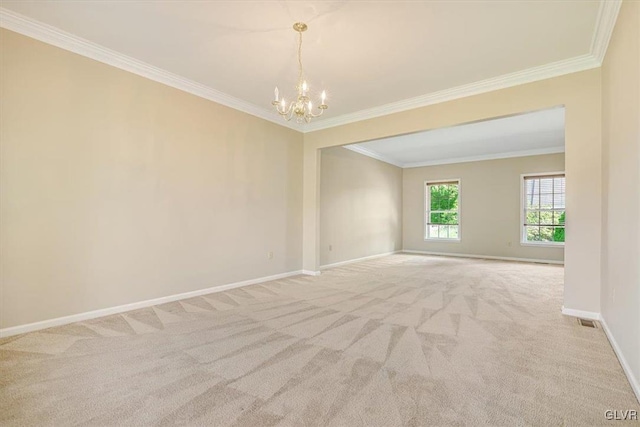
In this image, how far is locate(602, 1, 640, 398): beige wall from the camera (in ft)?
6.13

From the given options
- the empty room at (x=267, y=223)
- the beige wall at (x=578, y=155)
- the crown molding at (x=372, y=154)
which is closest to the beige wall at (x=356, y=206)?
the crown molding at (x=372, y=154)

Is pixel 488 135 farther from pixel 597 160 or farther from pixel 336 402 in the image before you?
pixel 336 402

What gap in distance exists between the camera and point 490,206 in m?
8.09

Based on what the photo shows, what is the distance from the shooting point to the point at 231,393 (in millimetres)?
1794

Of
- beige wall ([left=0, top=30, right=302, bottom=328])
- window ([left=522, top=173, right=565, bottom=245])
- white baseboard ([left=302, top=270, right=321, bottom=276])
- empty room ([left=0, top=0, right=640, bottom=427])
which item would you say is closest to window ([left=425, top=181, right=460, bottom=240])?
window ([left=522, top=173, right=565, bottom=245])

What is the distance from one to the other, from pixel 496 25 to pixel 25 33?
446 centimetres

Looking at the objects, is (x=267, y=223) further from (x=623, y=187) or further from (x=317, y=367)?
(x=623, y=187)

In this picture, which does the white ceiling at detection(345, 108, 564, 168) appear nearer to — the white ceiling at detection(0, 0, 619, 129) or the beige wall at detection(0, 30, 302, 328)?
the white ceiling at detection(0, 0, 619, 129)

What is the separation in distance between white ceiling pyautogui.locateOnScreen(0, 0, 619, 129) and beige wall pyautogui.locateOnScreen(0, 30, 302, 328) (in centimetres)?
36

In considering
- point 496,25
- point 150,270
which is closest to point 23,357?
point 150,270

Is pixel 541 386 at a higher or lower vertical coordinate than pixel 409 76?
lower

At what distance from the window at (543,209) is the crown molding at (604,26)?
5.25 metres

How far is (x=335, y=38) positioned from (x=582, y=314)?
3985 mm

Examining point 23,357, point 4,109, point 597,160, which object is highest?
point 4,109
